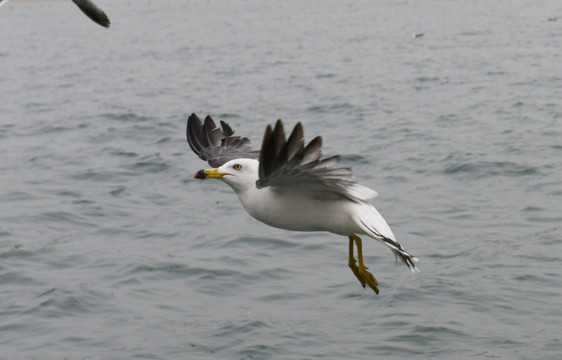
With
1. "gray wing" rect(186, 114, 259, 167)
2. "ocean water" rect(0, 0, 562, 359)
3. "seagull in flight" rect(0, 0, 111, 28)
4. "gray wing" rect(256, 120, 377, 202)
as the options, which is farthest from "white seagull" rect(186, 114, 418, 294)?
"ocean water" rect(0, 0, 562, 359)

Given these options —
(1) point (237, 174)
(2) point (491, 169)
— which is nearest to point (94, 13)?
(1) point (237, 174)

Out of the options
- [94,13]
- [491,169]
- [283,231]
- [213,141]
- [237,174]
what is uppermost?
[94,13]

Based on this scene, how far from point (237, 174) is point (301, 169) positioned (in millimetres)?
815

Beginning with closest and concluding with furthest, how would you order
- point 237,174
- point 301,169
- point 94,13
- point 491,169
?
point 301,169, point 237,174, point 94,13, point 491,169

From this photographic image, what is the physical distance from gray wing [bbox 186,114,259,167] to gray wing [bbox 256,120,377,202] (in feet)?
4.66

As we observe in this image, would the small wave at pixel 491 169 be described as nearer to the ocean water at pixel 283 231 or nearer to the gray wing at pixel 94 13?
the ocean water at pixel 283 231

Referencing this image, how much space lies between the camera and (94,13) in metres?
7.16

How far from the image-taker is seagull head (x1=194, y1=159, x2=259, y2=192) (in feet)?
22.1

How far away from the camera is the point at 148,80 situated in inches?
1078

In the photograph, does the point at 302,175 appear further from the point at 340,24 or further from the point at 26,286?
the point at 340,24

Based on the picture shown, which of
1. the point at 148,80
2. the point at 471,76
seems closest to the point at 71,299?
the point at 471,76

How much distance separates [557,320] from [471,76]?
49.1 ft

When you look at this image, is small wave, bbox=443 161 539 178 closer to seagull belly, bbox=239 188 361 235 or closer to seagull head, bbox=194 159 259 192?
seagull belly, bbox=239 188 361 235

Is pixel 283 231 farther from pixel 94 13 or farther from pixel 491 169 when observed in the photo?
pixel 94 13
